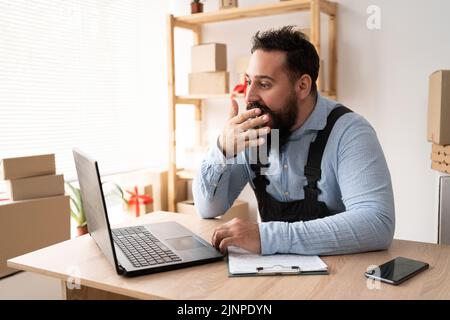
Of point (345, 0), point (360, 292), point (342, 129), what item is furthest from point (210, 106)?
point (360, 292)

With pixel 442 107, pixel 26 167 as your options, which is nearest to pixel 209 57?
pixel 26 167

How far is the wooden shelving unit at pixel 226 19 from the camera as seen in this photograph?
2.44m

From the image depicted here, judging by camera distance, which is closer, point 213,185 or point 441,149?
point 213,185

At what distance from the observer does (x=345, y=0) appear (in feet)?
8.61

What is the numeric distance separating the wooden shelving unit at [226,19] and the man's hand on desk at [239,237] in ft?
5.01

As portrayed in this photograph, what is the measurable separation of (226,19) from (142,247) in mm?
2106

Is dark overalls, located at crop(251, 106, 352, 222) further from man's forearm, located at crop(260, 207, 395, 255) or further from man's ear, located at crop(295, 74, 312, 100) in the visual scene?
man's forearm, located at crop(260, 207, 395, 255)

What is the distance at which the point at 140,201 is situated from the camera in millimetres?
2830

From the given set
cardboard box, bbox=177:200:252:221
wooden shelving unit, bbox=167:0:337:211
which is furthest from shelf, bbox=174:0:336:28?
cardboard box, bbox=177:200:252:221

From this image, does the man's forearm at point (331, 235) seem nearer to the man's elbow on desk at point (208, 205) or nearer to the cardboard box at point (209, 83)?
the man's elbow on desk at point (208, 205)

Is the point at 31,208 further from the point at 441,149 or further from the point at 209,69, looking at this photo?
the point at 441,149
